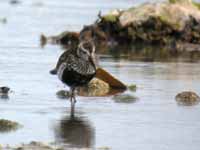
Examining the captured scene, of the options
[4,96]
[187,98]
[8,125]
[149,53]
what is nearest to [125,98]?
[187,98]

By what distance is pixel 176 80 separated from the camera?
63.5 ft

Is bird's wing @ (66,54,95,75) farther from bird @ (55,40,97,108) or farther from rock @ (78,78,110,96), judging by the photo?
rock @ (78,78,110,96)

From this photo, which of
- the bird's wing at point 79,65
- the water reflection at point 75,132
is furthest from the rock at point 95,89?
the water reflection at point 75,132

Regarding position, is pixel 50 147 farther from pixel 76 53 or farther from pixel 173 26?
pixel 173 26

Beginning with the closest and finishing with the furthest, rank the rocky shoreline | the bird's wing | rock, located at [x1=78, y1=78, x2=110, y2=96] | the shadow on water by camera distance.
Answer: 1. the bird's wing
2. rock, located at [x1=78, y1=78, x2=110, y2=96]
3. the shadow on water
4. the rocky shoreline

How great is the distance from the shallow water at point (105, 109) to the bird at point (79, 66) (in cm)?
41

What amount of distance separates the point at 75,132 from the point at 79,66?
2.69 metres

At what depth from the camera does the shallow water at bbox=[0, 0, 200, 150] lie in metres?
12.9

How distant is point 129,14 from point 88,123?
549 inches

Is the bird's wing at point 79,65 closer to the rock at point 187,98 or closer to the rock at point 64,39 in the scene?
the rock at point 187,98

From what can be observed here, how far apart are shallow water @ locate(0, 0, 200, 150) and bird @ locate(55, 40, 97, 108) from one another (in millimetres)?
408

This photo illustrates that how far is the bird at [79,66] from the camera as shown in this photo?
1581 centimetres

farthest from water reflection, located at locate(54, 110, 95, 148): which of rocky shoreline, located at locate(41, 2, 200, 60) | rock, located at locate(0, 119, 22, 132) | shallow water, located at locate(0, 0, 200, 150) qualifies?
rocky shoreline, located at locate(41, 2, 200, 60)

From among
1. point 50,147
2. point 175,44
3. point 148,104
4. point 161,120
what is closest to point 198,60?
→ point 175,44
